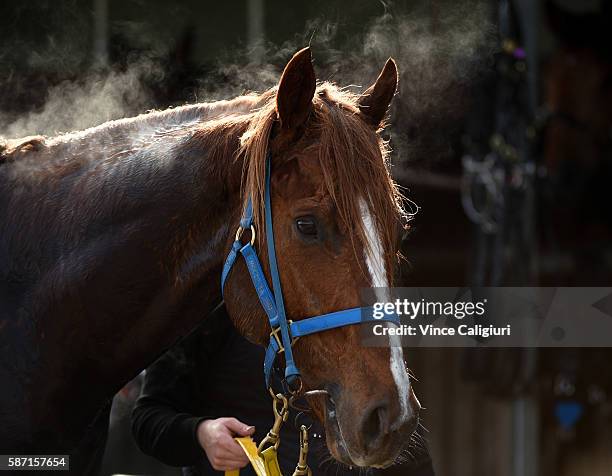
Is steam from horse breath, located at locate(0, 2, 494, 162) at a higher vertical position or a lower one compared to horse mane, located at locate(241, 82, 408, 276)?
higher

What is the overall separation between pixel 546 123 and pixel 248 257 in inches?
125

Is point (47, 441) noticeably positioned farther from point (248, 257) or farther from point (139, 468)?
point (139, 468)

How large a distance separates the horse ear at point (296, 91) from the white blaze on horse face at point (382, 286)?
0.20m

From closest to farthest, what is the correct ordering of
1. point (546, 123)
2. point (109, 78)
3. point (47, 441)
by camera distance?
1. point (47, 441)
2. point (109, 78)
3. point (546, 123)

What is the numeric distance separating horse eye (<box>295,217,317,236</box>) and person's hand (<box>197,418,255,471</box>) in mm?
457

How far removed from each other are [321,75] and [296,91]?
76 cm

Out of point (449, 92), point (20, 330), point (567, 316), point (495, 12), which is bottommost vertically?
point (567, 316)

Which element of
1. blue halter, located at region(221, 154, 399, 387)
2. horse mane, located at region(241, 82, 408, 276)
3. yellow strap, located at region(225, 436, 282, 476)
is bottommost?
yellow strap, located at region(225, 436, 282, 476)

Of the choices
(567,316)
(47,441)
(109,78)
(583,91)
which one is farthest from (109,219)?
(583,91)

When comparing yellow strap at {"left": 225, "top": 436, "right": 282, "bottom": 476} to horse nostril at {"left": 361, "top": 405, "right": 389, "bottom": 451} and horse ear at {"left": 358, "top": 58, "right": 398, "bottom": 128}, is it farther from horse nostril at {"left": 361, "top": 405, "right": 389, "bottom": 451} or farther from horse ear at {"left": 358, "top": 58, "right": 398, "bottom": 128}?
horse ear at {"left": 358, "top": 58, "right": 398, "bottom": 128}

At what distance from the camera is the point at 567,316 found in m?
3.32

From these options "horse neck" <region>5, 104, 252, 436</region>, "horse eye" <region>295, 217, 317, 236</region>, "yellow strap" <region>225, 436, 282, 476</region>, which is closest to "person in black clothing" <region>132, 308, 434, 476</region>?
"yellow strap" <region>225, 436, 282, 476</region>

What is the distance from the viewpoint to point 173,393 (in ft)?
6.95

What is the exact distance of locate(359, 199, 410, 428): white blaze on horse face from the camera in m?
1.57
